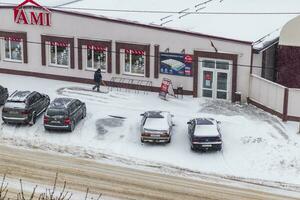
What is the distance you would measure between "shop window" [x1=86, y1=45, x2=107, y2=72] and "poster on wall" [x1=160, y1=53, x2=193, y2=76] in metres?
4.86

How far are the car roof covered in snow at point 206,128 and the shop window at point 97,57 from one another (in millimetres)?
12535

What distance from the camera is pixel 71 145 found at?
118 feet

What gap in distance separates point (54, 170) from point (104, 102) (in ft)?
37.9

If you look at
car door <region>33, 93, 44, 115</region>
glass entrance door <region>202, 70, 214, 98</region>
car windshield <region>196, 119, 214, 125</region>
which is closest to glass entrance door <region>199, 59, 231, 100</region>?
glass entrance door <region>202, 70, 214, 98</region>

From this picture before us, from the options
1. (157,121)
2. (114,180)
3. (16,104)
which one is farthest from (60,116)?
(114,180)

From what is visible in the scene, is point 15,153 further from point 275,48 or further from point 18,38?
point 275,48

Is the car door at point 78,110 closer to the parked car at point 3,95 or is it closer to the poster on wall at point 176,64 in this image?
the parked car at point 3,95

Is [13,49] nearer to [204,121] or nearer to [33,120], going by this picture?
[33,120]

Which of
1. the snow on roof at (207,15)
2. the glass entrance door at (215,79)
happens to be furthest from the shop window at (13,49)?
the glass entrance door at (215,79)

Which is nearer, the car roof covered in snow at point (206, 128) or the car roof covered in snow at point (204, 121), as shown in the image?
the car roof covered in snow at point (206, 128)

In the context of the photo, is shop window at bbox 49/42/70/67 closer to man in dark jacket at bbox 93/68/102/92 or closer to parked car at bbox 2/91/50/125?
man in dark jacket at bbox 93/68/102/92

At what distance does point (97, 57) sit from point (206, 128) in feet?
47.5

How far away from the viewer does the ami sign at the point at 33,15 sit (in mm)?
47281

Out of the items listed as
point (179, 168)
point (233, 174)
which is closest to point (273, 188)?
point (233, 174)
